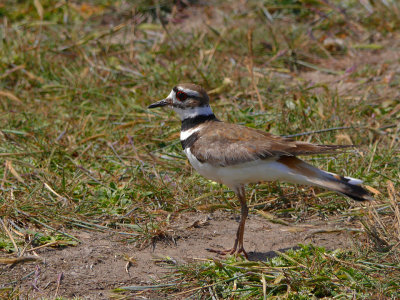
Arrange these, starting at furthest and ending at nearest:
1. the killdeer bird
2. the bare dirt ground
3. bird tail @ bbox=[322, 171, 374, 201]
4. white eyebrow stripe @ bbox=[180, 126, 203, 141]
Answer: white eyebrow stripe @ bbox=[180, 126, 203, 141] → the killdeer bird → bird tail @ bbox=[322, 171, 374, 201] → the bare dirt ground

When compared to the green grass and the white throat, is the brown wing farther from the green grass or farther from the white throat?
the green grass

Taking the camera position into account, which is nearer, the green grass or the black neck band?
the green grass

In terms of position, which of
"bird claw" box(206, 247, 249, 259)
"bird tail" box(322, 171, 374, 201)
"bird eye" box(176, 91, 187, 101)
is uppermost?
"bird eye" box(176, 91, 187, 101)

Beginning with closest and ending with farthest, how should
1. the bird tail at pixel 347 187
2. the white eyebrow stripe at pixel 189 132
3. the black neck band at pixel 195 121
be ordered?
the bird tail at pixel 347 187
the white eyebrow stripe at pixel 189 132
the black neck band at pixel 195 121

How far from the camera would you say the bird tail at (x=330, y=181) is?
379cm

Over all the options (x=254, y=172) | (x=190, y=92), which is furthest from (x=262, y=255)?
(x=190, y=92)

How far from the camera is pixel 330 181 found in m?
3.91

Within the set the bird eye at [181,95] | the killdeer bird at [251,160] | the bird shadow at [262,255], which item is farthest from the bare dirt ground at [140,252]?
the bird eye at [181,95]

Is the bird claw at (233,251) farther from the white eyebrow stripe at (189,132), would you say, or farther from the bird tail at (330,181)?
the white eyebrow stripe at (189,132)

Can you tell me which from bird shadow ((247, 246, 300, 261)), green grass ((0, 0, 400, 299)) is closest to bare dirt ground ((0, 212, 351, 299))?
bird shadow ((247, 246, 300, 261))

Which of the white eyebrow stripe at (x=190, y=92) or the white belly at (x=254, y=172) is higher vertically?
the white eyebrow stripe at (x=190, y=92)

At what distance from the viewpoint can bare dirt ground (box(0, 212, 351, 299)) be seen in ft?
12.1

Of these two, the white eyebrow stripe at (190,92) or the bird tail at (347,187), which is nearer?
the bird tail at (347,187)

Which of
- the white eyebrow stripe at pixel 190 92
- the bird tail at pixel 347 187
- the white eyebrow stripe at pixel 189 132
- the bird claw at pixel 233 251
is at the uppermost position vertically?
the white eyebrow stripe at pixel 190 92
